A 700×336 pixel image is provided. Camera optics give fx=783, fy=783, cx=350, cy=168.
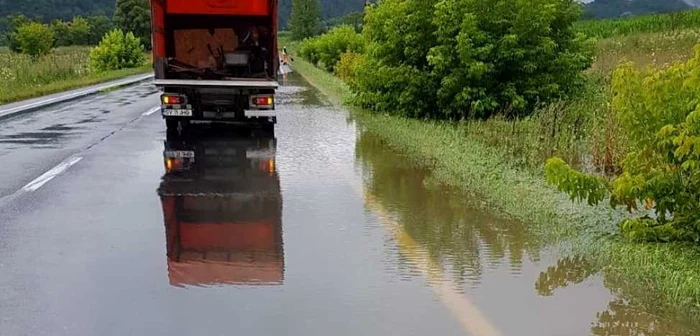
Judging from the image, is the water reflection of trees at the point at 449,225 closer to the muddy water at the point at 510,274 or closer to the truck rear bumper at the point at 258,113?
the muddy water at the point at 510,274

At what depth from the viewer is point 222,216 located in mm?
8094

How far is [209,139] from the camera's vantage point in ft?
48.0

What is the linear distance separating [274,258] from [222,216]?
1773 millimetres

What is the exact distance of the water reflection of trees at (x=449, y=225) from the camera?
6.52 m

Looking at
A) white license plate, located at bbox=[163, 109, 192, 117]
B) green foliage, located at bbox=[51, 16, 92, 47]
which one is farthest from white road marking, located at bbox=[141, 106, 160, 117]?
green foliage, located at bbox=[51, 16, 92, 47]

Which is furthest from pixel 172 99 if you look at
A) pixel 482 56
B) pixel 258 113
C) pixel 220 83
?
pixel 482 56

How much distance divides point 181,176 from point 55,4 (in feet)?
366

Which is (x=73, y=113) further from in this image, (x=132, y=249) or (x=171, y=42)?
(x=132, y=249)

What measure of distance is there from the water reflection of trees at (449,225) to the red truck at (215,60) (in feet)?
16.7

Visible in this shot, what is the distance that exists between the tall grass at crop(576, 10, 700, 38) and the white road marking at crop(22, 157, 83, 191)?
2335 centimetres

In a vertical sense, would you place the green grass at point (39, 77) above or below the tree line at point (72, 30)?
below

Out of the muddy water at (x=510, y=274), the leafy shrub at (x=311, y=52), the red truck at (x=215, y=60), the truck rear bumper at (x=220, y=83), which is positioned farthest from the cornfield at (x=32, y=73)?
the muddy water at (x=510, y=274)

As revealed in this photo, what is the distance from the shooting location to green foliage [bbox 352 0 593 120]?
14.9 m

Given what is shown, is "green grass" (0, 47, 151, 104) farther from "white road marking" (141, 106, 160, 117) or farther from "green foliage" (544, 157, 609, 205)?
"green foliage" (544, 157, 609, 205)
